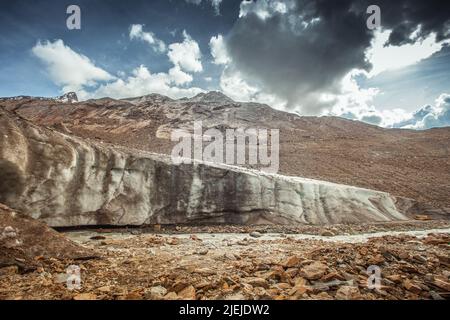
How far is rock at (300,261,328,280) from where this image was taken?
453cm

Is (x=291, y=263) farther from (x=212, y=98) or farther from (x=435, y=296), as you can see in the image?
(x=212, y=98)

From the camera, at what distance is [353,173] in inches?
1017

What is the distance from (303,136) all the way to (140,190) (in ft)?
106

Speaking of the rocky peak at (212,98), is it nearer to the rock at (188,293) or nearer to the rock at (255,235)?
the rock at (255,235)

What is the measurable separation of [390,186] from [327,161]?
731 cm

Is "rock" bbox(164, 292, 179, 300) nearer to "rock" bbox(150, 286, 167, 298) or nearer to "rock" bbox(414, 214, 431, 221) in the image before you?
"rock" bbox(150, 286, 167, 298)

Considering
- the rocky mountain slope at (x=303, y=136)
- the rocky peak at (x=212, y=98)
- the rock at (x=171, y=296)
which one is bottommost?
the rock at (x=171, y=296)

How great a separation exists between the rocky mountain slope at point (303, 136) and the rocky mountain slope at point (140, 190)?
2260 millimetres

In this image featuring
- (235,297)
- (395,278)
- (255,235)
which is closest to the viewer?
(235,297)

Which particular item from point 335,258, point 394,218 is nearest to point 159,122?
point 394,218

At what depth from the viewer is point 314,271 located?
4660 mm

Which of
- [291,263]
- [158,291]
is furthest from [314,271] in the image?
[158,291]

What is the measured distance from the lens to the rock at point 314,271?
14.9 ft

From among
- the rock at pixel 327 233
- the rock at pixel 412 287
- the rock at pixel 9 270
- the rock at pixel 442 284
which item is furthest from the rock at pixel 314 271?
the rock at pixel 327 233
